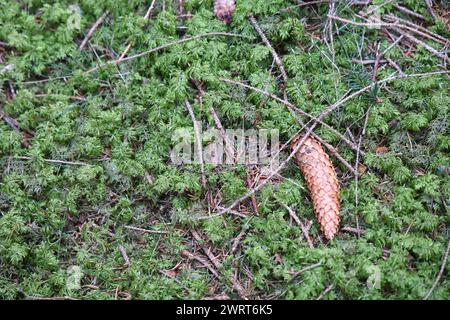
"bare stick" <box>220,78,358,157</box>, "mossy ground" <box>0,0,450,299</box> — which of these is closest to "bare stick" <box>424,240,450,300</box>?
"mossy ground" <box>0,0,450,299</box>

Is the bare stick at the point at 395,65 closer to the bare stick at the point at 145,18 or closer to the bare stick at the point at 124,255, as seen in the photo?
the bare stick at the point at 145,18

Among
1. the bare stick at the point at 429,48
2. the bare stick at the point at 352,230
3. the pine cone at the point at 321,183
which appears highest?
the bare stick at the point at 429,48

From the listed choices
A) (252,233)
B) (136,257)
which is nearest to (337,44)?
(252,233)

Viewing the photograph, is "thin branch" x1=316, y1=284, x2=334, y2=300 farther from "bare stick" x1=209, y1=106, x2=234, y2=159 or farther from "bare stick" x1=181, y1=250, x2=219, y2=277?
"bare stick" x1=209, y1=106, x2=234, y2=159

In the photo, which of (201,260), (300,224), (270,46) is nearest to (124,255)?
(201,260)

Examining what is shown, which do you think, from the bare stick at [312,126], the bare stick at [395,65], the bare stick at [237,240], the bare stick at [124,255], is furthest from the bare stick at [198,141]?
the bare stick at [395,65]

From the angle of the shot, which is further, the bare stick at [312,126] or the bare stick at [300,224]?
the bare stick at [312,126]
